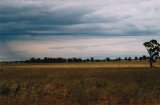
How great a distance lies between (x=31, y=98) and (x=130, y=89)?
22.5ft

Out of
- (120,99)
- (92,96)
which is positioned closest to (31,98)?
(92,96)

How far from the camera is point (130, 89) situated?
22609 mm

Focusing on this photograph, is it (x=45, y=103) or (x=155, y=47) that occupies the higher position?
(x=155, y=47)

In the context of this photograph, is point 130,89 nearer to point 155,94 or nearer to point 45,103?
point 155,94

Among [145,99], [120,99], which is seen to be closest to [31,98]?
[120,99]

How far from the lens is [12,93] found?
2153cm

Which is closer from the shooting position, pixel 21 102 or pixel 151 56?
pixel 21 102

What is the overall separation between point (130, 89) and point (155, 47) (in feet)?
285

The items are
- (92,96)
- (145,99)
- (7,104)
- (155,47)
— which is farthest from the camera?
(155,47)

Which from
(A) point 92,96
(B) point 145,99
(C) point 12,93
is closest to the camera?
(B) point 145,99

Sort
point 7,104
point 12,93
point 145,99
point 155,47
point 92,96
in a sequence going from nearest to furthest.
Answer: point 7,104
point 145,99
point 92,96
point 12,93
point 155,47

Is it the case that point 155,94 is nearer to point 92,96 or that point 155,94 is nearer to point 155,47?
point 92,96

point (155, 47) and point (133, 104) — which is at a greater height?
point (155, 47)

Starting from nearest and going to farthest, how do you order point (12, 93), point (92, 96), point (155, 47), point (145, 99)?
point (145, 99)
point (92, 96)
point (12, 93)
point (155, 47)
